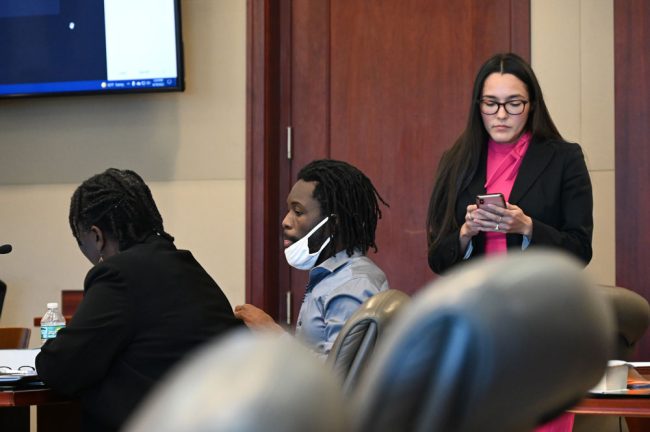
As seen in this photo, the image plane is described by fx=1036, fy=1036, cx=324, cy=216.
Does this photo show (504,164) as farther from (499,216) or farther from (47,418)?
(47,418)

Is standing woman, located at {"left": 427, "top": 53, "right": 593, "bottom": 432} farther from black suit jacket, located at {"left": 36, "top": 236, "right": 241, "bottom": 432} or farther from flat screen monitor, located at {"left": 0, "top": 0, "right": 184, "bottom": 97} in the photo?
flat screen monitor, located at {"left": 0, "top": 0, "right": 184, "bottom": 97}

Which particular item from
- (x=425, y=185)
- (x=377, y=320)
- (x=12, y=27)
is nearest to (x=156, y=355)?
(x=377, y=320)

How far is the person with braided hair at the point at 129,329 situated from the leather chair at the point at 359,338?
83 centimetres

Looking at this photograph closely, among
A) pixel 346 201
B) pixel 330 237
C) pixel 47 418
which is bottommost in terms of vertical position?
pixel 47 418

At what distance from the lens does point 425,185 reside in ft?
14.4

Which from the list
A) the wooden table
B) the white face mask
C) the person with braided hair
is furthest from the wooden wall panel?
the wooden table

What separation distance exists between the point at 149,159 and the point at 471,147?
7.08 feet

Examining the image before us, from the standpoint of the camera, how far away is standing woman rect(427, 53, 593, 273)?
270 centimetres

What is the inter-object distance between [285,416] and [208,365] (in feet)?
0.08

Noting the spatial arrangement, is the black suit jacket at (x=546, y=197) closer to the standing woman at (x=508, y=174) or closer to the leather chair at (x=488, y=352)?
the standing woman at (x=508, y=174)

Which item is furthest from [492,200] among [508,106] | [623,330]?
[623,330]

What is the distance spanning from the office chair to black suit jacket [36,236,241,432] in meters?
2.18

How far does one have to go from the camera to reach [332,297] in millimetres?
2654

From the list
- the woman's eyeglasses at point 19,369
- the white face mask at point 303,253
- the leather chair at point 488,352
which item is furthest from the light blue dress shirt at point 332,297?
the leather chair at point 488,352
